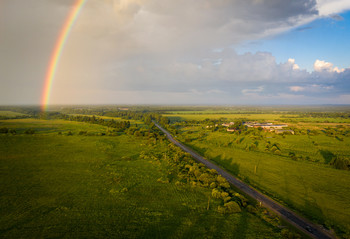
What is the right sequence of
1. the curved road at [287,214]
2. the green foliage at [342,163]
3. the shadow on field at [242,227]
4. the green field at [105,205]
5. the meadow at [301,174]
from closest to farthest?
the shadow on field at [242,227] → the green field at [105,205] → the curved road at [287,214] → the meadow at [301,174] → the green foliage at [342,163]

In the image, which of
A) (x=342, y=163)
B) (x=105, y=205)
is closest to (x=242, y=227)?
(x=105, y=205)

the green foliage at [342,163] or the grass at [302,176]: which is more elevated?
the green foliage at [342,163]

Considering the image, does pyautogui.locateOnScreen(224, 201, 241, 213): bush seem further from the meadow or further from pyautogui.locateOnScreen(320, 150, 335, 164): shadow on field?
pyautogui.locateOnScreen(320, 150, 335, 164): shadow on field

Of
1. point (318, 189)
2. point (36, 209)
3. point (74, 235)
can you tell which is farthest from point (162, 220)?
point (318, 189)

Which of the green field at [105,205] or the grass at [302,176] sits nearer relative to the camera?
the green field at [105,205]

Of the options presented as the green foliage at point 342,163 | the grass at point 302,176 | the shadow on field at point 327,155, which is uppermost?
the green foliage at point 342,163

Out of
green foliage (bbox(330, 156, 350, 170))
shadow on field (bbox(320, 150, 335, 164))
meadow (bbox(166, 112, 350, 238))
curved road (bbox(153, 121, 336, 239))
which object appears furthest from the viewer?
shadow on field (bbox(320, 150, 335, 164))

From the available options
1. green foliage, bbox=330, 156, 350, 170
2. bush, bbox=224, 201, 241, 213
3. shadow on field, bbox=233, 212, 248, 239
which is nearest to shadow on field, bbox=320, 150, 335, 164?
green foliage, bbox=330, 156, 350, 170

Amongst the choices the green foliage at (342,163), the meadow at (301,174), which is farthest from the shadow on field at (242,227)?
the green foliage at (342,163)

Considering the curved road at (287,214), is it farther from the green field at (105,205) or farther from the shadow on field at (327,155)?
the shadow on field at (327,155)
